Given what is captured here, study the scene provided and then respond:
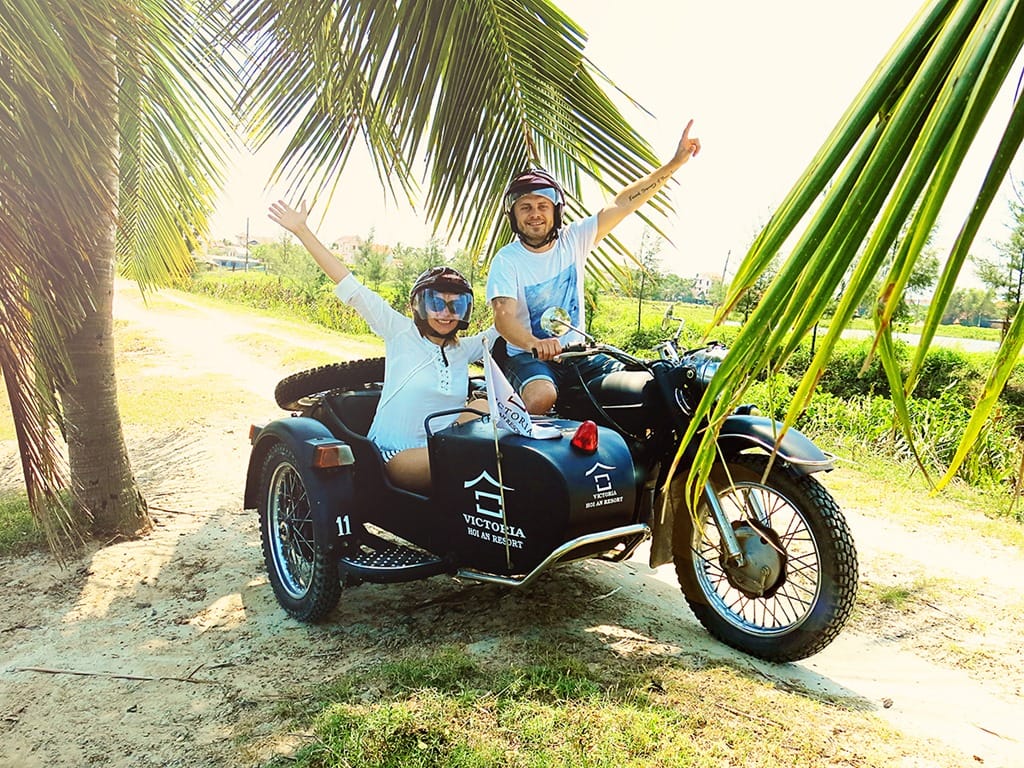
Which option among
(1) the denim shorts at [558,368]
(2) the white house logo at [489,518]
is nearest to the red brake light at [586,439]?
(2) the white house logo at [489,518]

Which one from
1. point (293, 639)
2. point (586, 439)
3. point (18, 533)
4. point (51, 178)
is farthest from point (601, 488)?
point (18, 533)

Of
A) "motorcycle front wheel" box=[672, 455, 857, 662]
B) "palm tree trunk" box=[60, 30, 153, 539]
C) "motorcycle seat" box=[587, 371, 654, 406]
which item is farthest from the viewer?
"palm tree trunk" box=[60, 30, 153, 539]

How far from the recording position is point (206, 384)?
10312mm

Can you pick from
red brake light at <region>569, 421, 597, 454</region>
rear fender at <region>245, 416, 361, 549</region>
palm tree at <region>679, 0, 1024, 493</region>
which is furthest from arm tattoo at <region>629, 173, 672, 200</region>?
palm tree at <region>679, 0, 1024, 493</region>

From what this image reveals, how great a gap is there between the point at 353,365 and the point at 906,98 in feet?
13.1

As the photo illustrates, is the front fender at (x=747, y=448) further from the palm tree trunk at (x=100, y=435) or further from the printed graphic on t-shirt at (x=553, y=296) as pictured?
the palm tree trunk at (x=100, y=435)

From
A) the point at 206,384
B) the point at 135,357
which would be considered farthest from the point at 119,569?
the point at 135,357

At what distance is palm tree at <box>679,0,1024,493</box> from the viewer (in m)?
0.48

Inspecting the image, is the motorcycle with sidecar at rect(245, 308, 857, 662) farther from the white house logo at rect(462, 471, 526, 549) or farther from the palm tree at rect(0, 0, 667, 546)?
the palm tree at rect(0, 0, 667, 546)

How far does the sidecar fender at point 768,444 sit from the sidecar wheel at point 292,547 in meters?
1.84

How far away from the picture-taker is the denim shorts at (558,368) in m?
3.60

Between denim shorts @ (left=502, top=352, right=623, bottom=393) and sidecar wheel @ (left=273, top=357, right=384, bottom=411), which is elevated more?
denim shorts @ (left=502, top=352, right=623, bottom=393)

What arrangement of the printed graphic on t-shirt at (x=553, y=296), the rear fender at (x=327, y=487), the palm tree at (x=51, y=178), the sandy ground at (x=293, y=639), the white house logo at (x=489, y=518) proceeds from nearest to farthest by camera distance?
the palm tree at (x=51, y=178), the sandy ground at (x=293, y=639), the white house logo at (x=489, y=518), the rear fender at (x=327, y=487), the printed graphic on t-shirt at (x=553, y=296)

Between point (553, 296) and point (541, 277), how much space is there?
11cm
